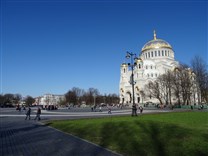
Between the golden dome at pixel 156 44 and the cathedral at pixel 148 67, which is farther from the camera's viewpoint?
the golden dome at pixel 156 44

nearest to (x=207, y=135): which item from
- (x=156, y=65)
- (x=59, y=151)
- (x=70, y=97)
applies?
(x=59, y=151)

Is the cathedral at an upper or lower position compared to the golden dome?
lower

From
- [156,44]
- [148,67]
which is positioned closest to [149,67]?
[148,67]

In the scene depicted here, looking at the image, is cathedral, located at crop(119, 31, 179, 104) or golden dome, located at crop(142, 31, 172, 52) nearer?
cathedral, located at crop(119, 31, 179, 104)

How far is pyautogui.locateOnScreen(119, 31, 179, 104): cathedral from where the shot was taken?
104000mm

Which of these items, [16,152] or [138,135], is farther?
[138,135]

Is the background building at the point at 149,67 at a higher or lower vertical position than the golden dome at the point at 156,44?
lower

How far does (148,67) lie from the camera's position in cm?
10544

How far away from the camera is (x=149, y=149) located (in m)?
9.05

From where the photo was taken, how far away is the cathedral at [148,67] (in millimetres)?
104000

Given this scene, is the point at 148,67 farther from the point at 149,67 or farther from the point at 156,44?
the point at 156,44

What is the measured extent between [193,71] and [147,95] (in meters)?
38.8

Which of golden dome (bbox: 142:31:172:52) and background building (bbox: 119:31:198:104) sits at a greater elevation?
golden dome (bbox: 142:31:172:52)

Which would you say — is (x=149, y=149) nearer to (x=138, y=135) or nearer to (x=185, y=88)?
(x=138, y=135)
